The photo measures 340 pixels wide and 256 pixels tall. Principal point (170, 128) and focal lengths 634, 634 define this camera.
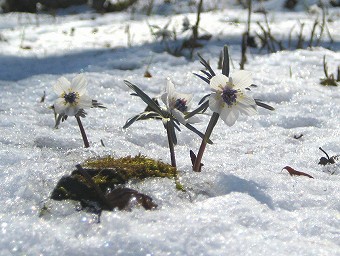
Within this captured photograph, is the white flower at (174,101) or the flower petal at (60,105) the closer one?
the white flower at (174,101)

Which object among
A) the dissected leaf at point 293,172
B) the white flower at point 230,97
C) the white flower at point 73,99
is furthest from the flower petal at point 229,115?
the white flower at point 73,99

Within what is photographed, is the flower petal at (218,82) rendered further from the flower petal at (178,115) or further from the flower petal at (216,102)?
the flower petal at (178,115)

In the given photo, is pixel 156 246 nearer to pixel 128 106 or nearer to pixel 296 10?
pixel 128 106

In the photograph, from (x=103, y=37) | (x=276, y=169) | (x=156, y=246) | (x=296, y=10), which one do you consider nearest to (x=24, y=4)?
(x=103, y=37)

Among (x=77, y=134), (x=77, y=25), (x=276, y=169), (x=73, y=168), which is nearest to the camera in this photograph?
(x=73, y=168)

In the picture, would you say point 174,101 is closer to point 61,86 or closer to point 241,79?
point 241,79

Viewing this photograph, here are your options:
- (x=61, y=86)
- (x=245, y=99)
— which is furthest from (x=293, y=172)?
(x=61, y=86)

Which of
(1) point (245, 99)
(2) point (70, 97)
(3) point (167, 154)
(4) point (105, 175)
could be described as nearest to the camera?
(4) point (105, 175)
